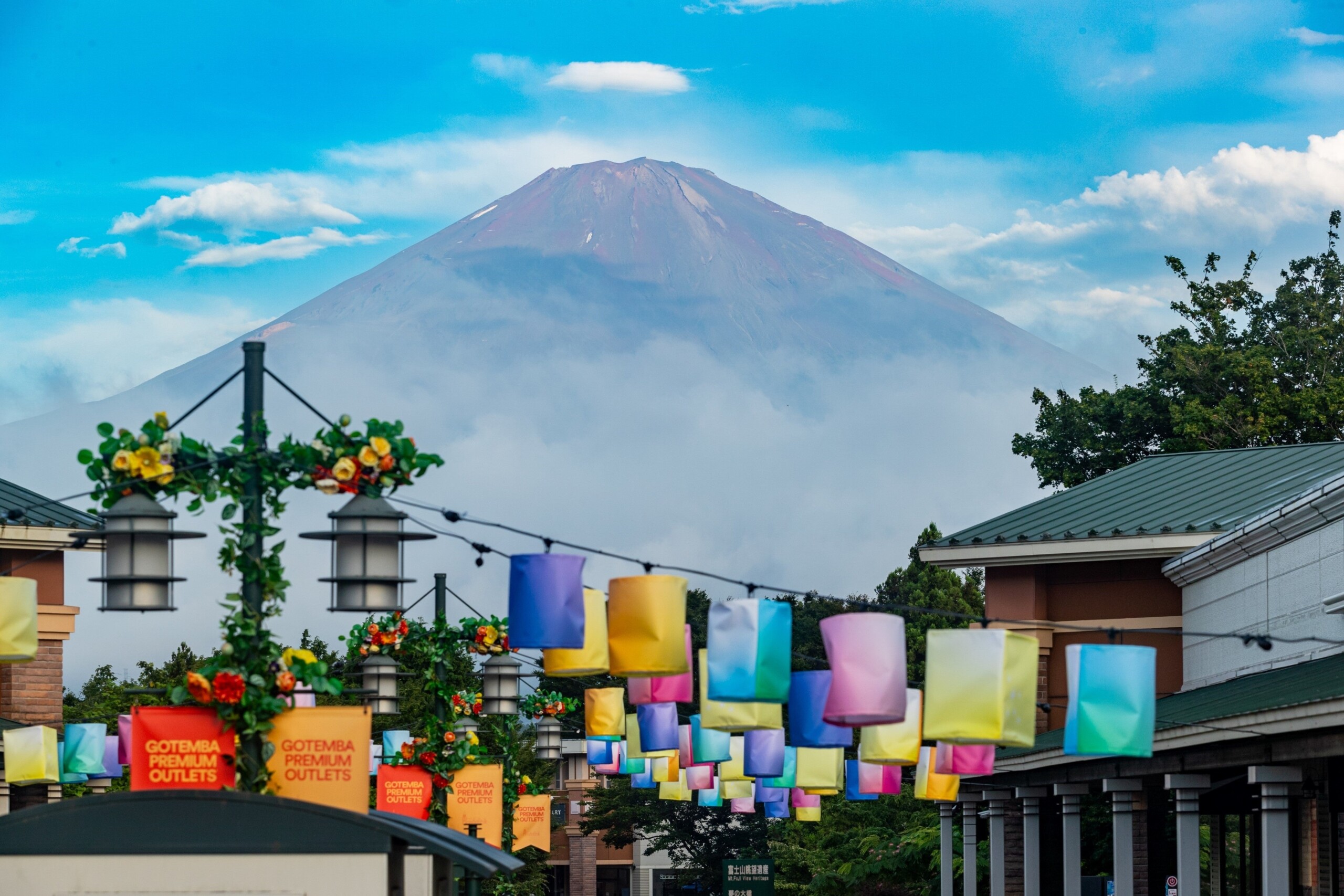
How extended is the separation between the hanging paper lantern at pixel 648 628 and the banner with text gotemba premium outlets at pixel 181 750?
4.35m

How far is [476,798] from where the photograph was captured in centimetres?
2417

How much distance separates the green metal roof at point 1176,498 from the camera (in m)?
27.9

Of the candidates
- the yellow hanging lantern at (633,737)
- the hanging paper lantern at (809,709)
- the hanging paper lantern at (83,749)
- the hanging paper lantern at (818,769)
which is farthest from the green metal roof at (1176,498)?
the hanging paper lantern at (83,749)

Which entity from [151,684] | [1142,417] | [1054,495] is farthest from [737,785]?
[1142,417]

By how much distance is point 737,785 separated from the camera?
31.9m

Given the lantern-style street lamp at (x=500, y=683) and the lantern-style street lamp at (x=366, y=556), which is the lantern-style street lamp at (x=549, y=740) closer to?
the lantern-style street lamp at (x=500, y=683)

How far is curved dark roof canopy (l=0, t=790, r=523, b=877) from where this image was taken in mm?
11008

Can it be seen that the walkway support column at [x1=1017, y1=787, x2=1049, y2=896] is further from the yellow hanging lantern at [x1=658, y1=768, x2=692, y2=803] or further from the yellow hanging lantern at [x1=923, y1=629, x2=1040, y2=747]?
the yellow hanging lantern at [x1=923, y1=629, x2=1040, y2=747]

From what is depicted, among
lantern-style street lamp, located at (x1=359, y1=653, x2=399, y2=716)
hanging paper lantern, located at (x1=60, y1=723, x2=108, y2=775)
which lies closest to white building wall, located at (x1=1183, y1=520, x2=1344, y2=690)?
lantern-style street lamp, located at (x1=359, y1=653, x2=399, y2=716)

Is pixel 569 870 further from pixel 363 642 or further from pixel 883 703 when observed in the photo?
pixel 883 703

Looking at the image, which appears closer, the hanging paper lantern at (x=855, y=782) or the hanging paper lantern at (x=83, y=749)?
the hanging paper lantern at (x=83, y=749)

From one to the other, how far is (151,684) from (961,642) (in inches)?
1218

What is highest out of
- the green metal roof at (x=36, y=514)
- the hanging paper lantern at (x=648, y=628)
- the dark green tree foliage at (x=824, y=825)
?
the green metal roof at (x=36, y=514)

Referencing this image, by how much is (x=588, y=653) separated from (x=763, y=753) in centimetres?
773
